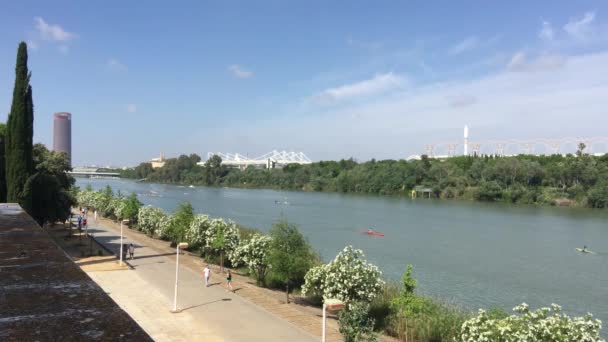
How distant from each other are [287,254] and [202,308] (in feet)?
13.5

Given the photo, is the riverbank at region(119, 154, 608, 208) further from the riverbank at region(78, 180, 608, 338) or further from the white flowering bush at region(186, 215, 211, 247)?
the white flowering bush at region(186, 215, 211, 247)

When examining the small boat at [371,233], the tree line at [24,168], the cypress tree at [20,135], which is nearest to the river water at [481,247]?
the small boat at [371,233]

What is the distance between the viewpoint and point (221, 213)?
6128 cm

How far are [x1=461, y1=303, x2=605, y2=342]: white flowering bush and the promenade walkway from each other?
4478 mm

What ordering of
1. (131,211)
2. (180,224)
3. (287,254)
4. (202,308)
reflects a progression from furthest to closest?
(131,211) → (180,224) → (287,254) → (202,308)

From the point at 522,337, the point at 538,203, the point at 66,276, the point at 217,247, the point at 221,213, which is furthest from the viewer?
the point at 538,203

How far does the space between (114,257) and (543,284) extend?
2349 centimetres

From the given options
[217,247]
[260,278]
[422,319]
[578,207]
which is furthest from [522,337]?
[578,207]

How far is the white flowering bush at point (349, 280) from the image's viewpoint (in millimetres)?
16172

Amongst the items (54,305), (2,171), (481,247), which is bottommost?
(481,247)

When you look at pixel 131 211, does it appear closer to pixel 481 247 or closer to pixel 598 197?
pixel 481 247

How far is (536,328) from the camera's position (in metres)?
11.0

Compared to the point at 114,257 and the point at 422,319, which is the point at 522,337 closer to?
the point at 422,319

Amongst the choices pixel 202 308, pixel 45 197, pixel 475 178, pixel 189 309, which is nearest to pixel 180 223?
pixel 45 197
